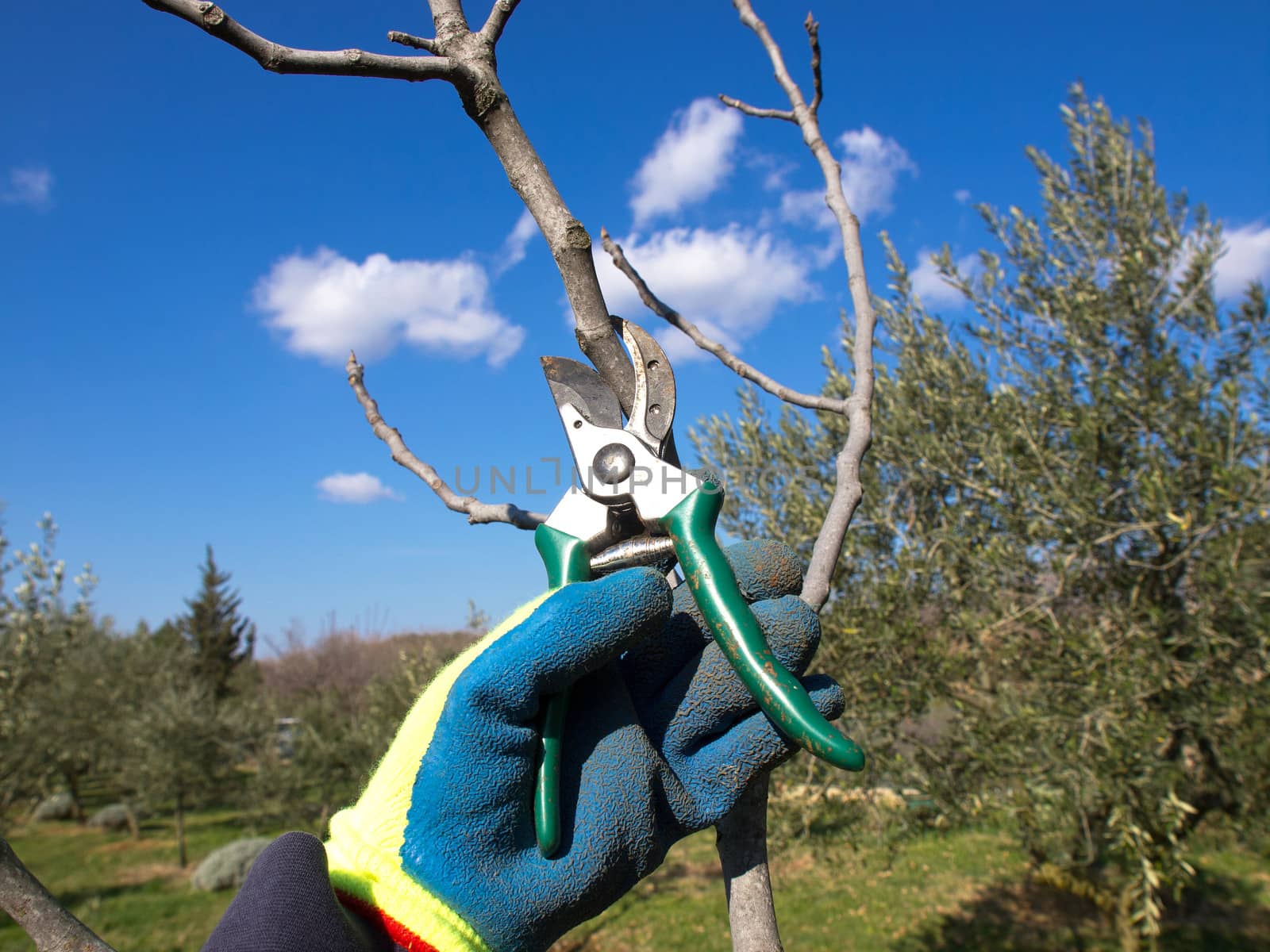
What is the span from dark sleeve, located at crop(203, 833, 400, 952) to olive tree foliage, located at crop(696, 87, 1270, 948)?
4.83 metres

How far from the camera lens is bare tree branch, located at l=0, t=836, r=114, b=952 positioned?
104 centimetres

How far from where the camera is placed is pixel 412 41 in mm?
1654

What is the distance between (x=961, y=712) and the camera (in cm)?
589

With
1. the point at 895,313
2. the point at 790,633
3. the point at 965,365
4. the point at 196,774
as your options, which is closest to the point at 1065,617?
the point at 965,365

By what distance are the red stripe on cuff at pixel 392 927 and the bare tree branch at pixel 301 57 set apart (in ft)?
5.03

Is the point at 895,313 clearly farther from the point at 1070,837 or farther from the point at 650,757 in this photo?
the point at 650,757

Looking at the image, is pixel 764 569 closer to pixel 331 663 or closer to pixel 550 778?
pixel 550 778

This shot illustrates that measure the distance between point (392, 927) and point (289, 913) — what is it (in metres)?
0.19

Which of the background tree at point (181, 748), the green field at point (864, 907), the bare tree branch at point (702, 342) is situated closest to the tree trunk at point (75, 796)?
the background tree at point (181, 748)

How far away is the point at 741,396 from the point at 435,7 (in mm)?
6369

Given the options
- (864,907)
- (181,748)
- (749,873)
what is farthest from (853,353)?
(181,748)

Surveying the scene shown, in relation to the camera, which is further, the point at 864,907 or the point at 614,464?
the point at 864,907

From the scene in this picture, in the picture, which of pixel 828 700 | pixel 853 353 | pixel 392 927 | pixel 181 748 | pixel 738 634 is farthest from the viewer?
pixel 181 748

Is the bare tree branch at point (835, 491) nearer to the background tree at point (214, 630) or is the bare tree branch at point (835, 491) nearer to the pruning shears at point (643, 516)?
the pruning shears at point (643, 516)
